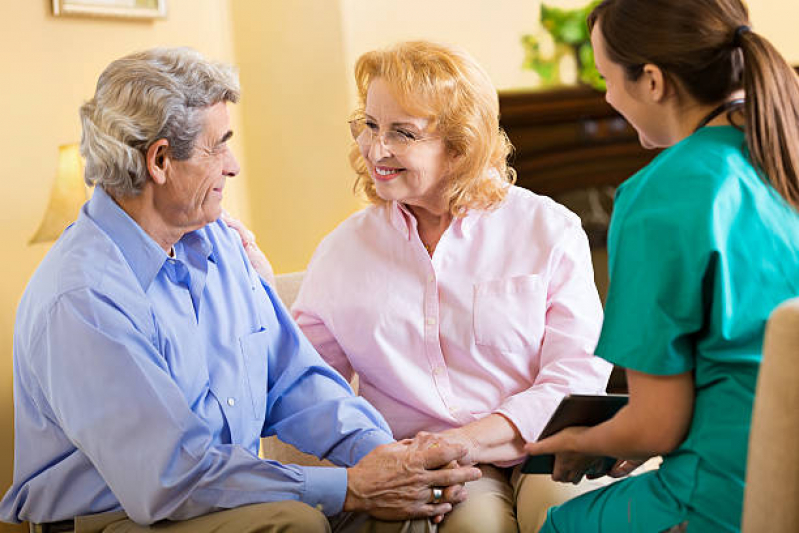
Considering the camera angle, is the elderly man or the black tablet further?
the elderly man

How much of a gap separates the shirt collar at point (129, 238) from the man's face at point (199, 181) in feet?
0.24

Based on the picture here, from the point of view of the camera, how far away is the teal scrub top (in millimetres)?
1200

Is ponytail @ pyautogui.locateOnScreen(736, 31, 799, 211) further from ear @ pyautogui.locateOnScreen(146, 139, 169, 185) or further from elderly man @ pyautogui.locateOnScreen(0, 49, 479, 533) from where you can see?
ear @ pyautogui.locateOnScreen(146, 139, 169, 185)

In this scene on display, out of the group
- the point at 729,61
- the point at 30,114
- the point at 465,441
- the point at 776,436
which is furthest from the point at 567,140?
the point at 776,436

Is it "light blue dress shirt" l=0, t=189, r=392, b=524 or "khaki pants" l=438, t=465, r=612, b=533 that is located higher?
"light blue dress shirt" l=0, t=189, r=392, b=524

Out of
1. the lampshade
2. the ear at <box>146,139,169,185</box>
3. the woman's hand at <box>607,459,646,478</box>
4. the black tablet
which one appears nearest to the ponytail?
the black tablet

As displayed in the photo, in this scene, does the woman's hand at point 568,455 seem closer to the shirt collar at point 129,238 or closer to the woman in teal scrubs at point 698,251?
the woman in teal scrubs at point 698,251

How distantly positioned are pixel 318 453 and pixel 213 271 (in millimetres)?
403

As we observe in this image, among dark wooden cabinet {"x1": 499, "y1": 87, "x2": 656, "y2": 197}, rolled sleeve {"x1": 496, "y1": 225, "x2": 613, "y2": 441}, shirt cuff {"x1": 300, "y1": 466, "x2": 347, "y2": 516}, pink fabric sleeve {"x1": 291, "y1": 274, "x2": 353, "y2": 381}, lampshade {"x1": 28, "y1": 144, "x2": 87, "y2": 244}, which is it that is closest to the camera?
shirt cuff {"x1": 300, "y1": 466, "x2": 347, "y2": 516}

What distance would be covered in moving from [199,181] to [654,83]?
32.1 inches

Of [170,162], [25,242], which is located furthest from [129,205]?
[25,242]

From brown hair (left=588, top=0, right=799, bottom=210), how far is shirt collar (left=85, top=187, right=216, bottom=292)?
2.81 ft

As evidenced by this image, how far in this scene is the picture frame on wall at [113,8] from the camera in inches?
113

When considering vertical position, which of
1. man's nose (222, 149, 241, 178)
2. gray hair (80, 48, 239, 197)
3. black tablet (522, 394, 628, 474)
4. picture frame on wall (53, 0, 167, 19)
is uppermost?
picture frame on wall (53, 0, 167, 19)
